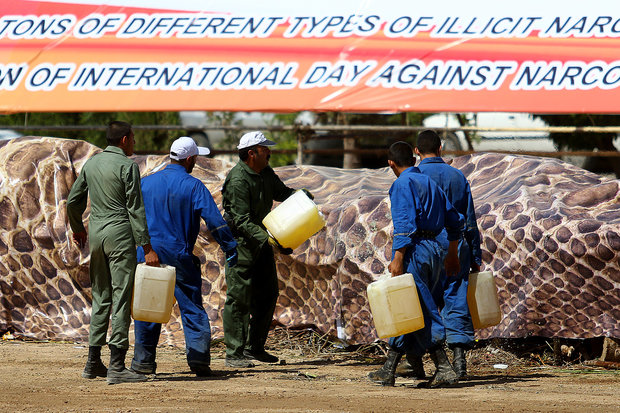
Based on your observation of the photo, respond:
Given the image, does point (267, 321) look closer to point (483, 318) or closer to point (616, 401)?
point (483, 318)

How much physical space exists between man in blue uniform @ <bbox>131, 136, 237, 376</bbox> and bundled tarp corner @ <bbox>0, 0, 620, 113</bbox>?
4.46m

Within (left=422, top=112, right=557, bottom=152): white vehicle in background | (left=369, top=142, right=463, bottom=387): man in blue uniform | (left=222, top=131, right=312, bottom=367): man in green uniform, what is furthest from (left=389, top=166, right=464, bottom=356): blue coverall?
(left=422, top=112, right=557, bottom=152): white vehicle in background

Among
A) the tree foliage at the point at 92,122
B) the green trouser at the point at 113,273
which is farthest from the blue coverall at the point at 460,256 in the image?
the tree foliage at the point at 92,122

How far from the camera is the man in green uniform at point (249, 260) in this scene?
7.27 metres

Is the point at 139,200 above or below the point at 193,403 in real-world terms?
above

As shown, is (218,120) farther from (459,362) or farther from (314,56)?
(459,362)

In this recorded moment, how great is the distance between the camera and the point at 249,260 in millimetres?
7324

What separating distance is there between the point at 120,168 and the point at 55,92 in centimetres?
565

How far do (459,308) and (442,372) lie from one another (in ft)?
1.94

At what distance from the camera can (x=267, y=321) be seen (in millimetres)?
7520

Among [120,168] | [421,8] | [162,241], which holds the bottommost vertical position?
[162,241]

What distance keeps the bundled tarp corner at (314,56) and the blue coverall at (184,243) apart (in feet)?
14.6

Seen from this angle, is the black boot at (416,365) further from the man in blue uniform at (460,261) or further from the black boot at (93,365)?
the black boot at (93,365)

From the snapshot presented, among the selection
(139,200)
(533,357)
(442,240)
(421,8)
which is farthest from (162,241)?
(421,8)
